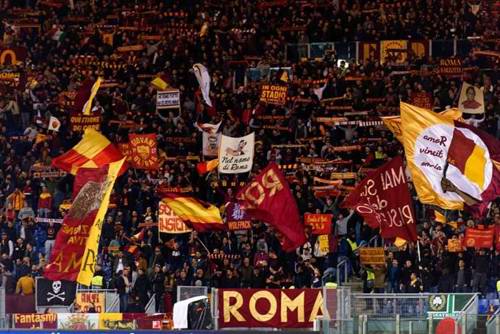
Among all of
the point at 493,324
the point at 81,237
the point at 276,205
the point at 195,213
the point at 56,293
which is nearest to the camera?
the point at 493,324

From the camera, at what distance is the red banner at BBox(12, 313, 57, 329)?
Result: 37.7m

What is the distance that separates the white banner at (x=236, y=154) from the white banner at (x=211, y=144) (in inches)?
98.0

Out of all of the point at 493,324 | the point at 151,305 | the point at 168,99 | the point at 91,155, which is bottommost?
the point at 151,305

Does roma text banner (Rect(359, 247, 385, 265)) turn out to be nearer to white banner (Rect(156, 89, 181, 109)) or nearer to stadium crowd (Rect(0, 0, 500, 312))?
stadium crowd (Rect(0, 0, 500, 312))

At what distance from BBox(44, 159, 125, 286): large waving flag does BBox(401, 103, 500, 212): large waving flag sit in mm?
6728

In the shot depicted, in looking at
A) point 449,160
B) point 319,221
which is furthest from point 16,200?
point 449,160

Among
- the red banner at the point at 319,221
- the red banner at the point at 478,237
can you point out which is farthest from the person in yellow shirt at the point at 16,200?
the red banner at the point at 478,237

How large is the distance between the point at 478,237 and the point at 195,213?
21.8 ft

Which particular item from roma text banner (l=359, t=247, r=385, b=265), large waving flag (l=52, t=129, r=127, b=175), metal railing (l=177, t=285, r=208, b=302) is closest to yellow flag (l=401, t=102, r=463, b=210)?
metal railing (l=177, t=285, r=208, b=302)

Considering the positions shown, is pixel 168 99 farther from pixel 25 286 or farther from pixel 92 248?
pixel 92 248

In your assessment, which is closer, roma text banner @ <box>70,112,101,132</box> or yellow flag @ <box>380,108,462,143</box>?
yellow flag @ <box>380,108,462,143</box>

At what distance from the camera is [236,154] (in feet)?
151

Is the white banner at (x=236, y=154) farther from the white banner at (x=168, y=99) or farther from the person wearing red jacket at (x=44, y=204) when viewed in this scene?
the white banner at (x=168, y=99)

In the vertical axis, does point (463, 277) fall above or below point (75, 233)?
below
